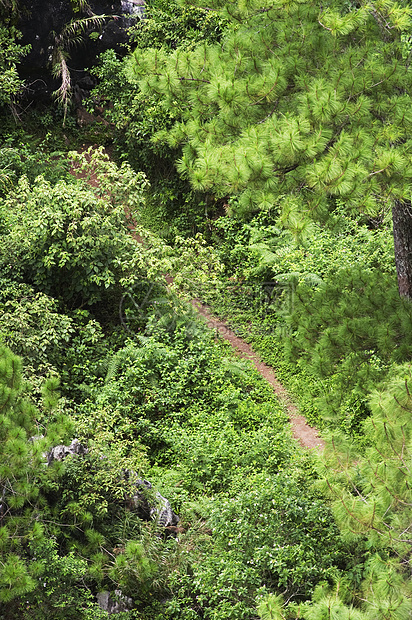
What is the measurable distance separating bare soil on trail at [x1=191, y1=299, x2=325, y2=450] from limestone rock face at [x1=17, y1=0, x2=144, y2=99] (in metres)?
8.89

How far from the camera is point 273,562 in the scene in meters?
6.96

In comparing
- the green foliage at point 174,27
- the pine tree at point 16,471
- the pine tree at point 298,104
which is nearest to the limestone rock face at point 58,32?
the green foliage at point 174,27

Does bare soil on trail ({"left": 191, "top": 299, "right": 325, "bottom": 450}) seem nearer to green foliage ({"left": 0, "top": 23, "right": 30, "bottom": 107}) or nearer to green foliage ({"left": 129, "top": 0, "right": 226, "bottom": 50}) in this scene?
green foliage ({"left": 129, "top": 0, "right": 226, "bottom": 50})

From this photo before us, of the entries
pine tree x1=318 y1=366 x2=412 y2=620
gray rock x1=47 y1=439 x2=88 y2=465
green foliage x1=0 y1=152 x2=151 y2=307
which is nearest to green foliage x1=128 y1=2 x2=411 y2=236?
pine tree x1=318 y1=366 x2=412 y2=620

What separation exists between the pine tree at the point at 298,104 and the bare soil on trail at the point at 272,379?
4.66 meters

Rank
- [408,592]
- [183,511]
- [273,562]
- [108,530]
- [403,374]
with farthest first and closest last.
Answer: [183,511] → [108,530] → [273,562] → [403,374] → [408,592]

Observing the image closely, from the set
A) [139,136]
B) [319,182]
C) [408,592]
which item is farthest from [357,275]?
[139,136]

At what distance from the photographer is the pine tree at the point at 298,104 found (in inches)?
228

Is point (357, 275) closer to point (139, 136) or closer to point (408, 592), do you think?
point (408, 592)

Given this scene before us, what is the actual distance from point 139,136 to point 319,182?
1264cm

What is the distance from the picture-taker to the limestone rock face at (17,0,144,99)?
1753 centimetres

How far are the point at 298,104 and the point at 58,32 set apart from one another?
1399 cm

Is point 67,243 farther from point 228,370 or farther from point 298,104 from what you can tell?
point 298,104

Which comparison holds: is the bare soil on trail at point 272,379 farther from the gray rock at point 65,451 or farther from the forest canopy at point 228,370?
the gray rock at point 65,451
